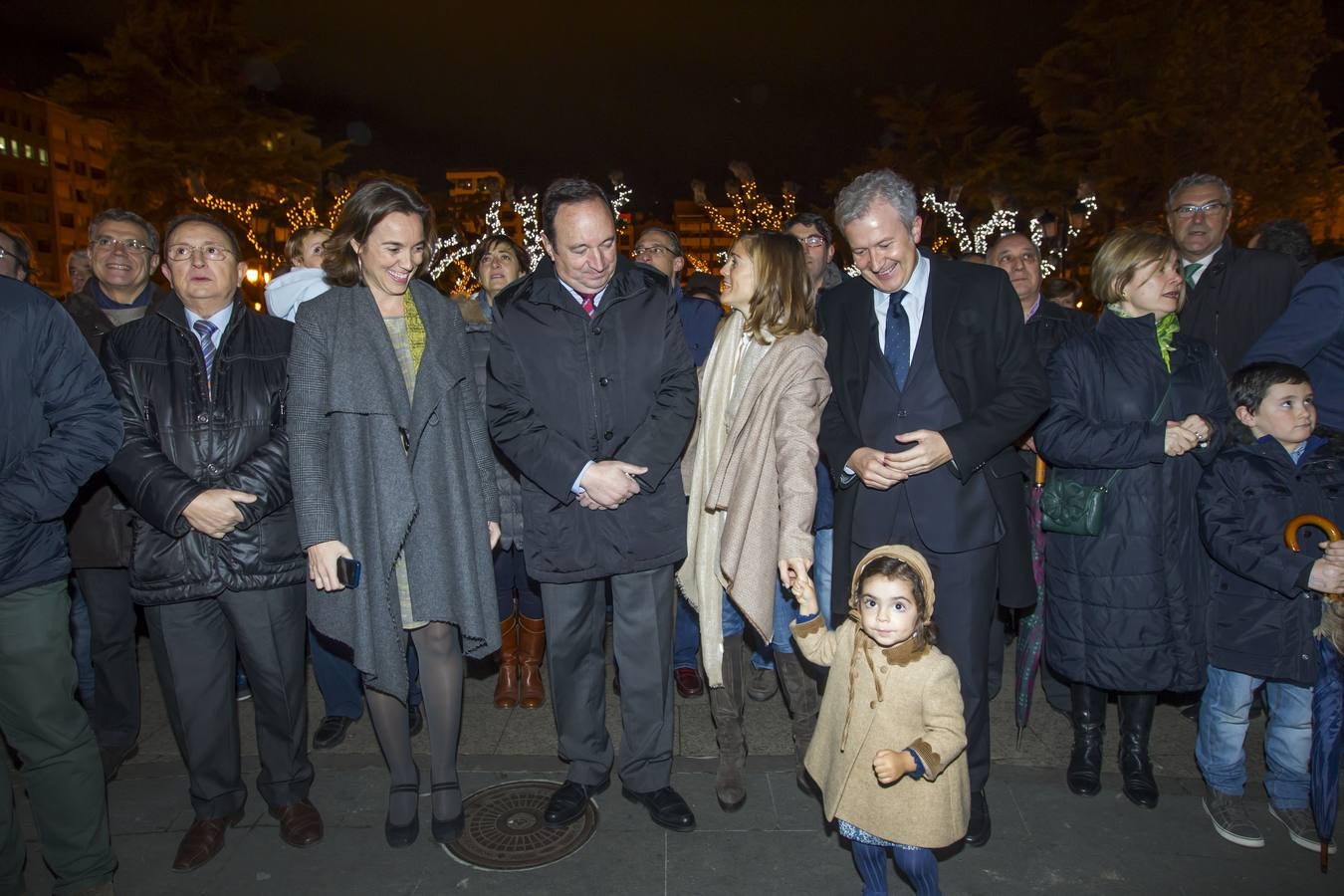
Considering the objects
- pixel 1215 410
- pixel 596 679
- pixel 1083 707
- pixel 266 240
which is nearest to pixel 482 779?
pixel 596 679

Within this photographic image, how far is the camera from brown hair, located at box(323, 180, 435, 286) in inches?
132

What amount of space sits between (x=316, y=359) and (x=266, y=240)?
69.0ft

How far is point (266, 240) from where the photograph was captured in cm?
2170

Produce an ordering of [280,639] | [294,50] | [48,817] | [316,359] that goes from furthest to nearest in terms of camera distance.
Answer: [294,50]
[280,639]
[316,359]
[48,817]

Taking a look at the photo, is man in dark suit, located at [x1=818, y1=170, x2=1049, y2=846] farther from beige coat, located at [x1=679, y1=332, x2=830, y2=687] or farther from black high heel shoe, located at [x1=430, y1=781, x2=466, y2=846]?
black high heel shoe, located at [x1=430, y1=781, x2=466, y2=846]

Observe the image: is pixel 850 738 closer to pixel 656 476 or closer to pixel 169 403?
pixel 656 476

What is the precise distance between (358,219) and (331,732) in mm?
2718

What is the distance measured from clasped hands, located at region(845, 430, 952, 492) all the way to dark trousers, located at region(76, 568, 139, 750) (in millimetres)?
3695

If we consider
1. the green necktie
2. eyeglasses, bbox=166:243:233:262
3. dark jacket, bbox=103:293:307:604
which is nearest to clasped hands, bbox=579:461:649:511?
dark jacket, bbox=103:293:307:604

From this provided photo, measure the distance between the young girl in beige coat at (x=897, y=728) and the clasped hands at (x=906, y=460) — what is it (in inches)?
14.6

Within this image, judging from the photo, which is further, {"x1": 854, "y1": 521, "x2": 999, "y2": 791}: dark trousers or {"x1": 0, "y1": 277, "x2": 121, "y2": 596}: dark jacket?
{"x1": 854, "y1": 521, "x2": 999, "y2": 791}: dark trousers

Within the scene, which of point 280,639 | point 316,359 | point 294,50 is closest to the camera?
point 316,359

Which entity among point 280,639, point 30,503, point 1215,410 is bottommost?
point 280,639

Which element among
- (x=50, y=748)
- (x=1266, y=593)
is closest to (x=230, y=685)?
(x=50, y=748)
